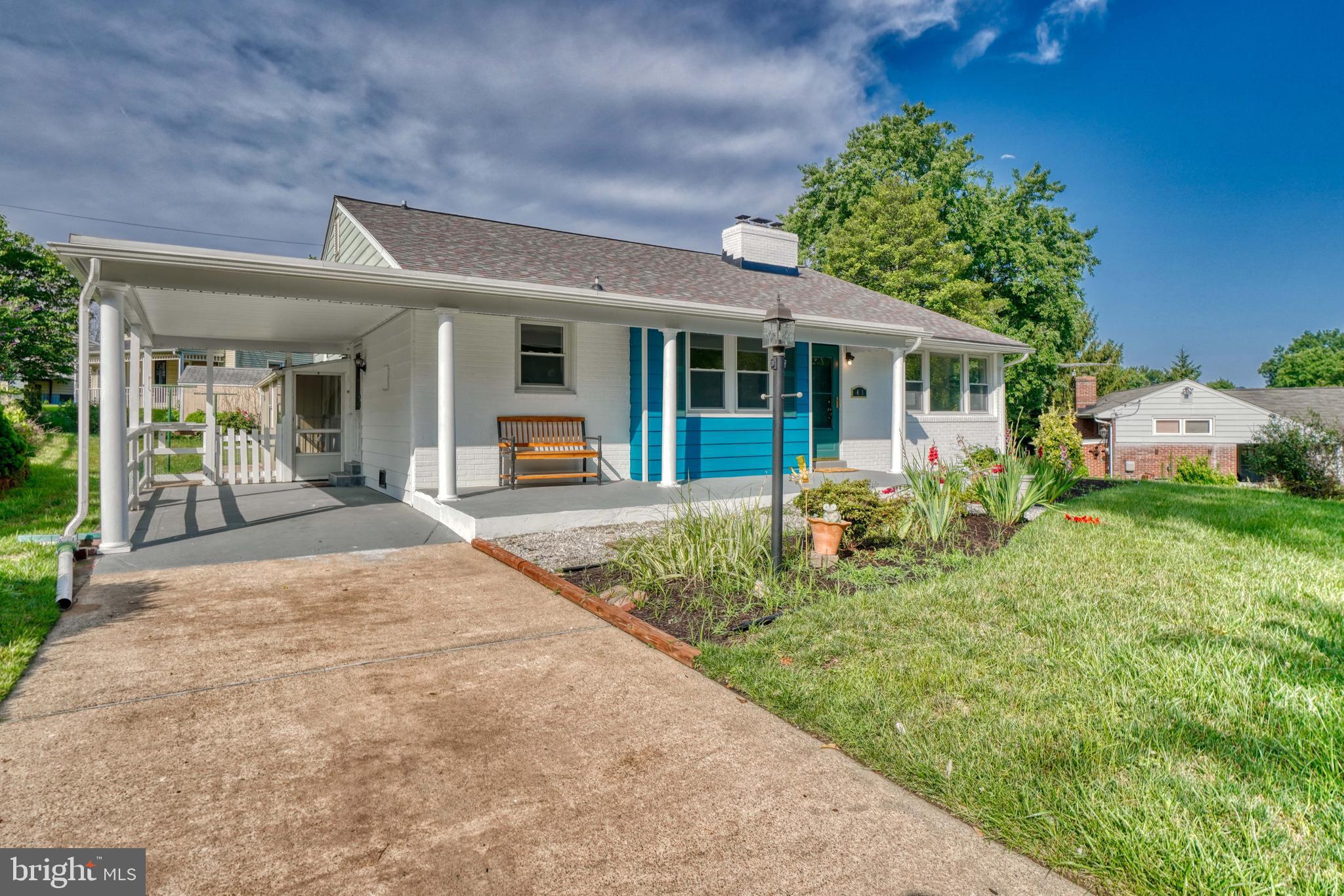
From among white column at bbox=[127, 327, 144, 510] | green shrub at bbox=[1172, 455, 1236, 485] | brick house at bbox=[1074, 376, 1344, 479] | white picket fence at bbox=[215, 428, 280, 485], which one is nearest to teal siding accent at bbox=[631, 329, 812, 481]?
white column at bbox=[127, 327, 144, 510]

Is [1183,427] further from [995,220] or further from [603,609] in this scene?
[603,609]

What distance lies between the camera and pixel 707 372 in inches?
411

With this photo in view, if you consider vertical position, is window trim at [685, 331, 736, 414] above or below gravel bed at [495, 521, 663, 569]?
above

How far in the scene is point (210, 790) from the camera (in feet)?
7.44

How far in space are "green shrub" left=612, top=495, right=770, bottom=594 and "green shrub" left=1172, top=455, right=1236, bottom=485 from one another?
92.6 feet

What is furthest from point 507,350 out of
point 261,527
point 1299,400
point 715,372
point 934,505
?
point 1299,400

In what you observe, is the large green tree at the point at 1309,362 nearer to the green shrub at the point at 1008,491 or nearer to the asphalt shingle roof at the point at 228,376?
the green shrub at the point at 1008,491

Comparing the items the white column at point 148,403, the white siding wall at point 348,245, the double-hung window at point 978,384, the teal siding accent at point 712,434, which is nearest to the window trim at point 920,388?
the double-hung window at point 978,384

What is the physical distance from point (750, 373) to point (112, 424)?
26.7ft

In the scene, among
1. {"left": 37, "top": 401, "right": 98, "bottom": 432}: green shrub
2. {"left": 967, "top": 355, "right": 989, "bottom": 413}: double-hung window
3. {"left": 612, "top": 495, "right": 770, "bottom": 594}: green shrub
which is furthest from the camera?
{"left": 37, "top": 401, "right": 98, "bottom": 432}: green shrub

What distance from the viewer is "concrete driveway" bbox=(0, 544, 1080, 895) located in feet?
6.15

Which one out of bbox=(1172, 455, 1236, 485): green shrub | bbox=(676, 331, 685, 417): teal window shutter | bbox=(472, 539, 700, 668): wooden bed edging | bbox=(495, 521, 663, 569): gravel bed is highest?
bbox=(676, 331, 685, 417): teal window shutter

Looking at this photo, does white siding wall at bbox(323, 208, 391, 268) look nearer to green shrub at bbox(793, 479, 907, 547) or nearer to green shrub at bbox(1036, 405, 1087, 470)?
green shrub at bbox(793, 479, 907, 547)

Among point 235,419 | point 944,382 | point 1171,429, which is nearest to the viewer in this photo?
point 944,382
